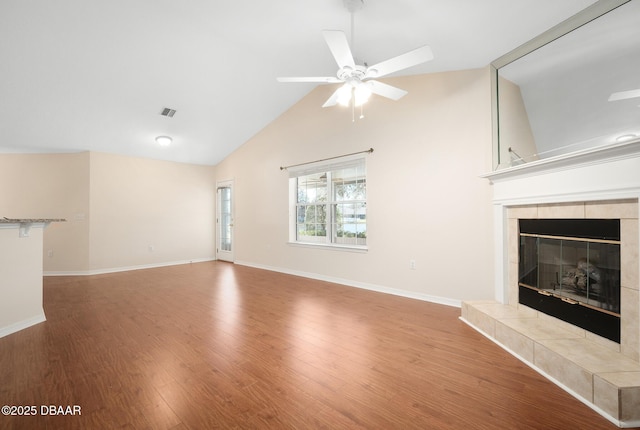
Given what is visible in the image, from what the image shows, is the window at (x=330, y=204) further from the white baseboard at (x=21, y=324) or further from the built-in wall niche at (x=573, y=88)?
the white baseboard at (x=21, y=324)

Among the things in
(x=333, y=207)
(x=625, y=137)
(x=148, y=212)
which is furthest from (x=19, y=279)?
(x=625, y=137)

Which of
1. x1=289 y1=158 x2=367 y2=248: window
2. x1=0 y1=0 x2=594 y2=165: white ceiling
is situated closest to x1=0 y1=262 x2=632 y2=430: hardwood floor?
x1=289 y1=158 x2=367 y2=248: window

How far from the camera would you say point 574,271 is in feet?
7.27

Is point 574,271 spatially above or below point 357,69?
below

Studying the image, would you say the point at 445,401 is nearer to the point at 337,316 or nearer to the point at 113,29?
the point at 337,316

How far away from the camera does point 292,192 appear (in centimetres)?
534

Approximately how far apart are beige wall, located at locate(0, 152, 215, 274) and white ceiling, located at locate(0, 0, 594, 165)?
48 cm

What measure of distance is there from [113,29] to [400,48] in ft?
10.2

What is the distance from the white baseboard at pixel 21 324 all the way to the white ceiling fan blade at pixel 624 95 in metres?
5.33

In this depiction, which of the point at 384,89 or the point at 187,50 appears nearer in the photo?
the point at 384,89

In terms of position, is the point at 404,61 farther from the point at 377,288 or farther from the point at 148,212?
the point at 148,212

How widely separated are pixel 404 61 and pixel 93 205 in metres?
6.12

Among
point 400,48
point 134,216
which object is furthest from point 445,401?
point 134,216

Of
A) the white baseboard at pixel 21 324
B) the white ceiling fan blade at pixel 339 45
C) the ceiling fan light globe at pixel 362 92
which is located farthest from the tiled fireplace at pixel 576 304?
the white baseboard at pixel 21 324
